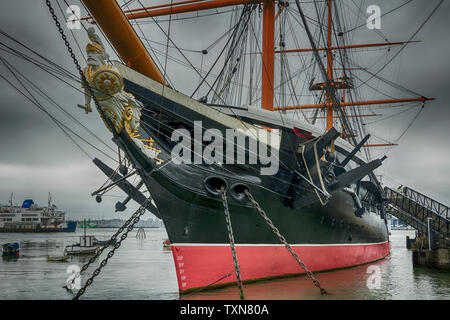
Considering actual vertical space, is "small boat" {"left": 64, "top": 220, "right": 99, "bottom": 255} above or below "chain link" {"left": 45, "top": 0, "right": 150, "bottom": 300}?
below

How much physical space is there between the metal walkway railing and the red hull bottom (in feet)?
36.7

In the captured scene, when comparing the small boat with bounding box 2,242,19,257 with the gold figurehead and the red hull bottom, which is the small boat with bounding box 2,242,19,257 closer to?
the red hull bottom

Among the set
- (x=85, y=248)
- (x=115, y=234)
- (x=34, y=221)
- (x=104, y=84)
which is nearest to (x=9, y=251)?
(x=85, y=248)

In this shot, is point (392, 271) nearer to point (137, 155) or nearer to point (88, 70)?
point (137, 155)

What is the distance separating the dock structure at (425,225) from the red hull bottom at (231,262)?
520 cm

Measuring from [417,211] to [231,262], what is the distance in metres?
19.3

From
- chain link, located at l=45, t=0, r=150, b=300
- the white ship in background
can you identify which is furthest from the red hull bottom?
the white ship in background

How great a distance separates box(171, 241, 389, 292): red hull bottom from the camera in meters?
8.52

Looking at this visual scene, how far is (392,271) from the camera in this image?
1473cm

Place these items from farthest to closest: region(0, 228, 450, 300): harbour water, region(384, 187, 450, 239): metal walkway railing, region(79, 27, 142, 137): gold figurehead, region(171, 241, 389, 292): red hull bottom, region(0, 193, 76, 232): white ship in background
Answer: region(0, 193, 76, 232): white ship in background
region(384, 187, 450, 239): metal walkway railing
region(0, 228, 450, 300): harbour water
region(171, 241, 389, 292): red hull bottom
region(79, 27, 142, 137): gold figurehead

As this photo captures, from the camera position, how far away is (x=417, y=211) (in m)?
24.4

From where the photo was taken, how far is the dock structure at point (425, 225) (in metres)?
14.2

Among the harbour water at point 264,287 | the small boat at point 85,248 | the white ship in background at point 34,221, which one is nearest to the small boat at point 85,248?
the small boat at point 85,248

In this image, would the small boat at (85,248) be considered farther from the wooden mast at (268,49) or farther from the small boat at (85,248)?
the wooden mast at (268,49)
